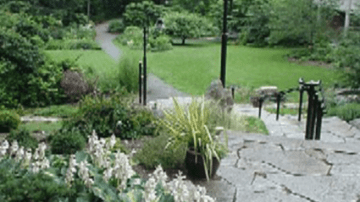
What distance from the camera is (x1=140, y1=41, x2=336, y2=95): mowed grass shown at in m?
15.0

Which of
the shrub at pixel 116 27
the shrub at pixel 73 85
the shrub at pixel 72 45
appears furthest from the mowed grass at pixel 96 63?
the shrub at pixel 116 27

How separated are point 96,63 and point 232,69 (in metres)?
5.09

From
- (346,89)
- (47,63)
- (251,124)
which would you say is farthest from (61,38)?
(251,124)

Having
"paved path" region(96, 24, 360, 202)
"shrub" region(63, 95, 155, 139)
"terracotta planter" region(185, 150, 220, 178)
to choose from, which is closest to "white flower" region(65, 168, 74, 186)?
"paved path" region(96, 24, 360, 202)

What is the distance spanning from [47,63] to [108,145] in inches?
339

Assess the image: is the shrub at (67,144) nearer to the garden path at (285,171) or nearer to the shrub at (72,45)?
the garden path at (285,171)

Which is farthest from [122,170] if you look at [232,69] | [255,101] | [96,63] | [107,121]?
[96,63]

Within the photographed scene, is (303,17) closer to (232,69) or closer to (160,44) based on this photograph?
(232,69)

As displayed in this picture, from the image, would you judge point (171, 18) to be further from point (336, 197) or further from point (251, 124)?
point (336, 197)

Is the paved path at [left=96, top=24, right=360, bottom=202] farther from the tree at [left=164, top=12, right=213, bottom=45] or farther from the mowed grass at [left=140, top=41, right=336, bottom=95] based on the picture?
the tree at [left=164, top=12, right=213, bottom=45]

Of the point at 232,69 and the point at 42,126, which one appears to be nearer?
the point at 42,126

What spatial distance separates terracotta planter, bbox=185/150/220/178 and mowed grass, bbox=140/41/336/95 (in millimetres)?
8812

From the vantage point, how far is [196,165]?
4.46 meters

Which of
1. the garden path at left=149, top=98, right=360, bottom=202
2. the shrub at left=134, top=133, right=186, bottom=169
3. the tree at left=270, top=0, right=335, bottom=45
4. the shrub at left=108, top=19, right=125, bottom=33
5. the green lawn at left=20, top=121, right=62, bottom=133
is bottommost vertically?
the green lawn at left=20, top=121, right=62, bottom=133
